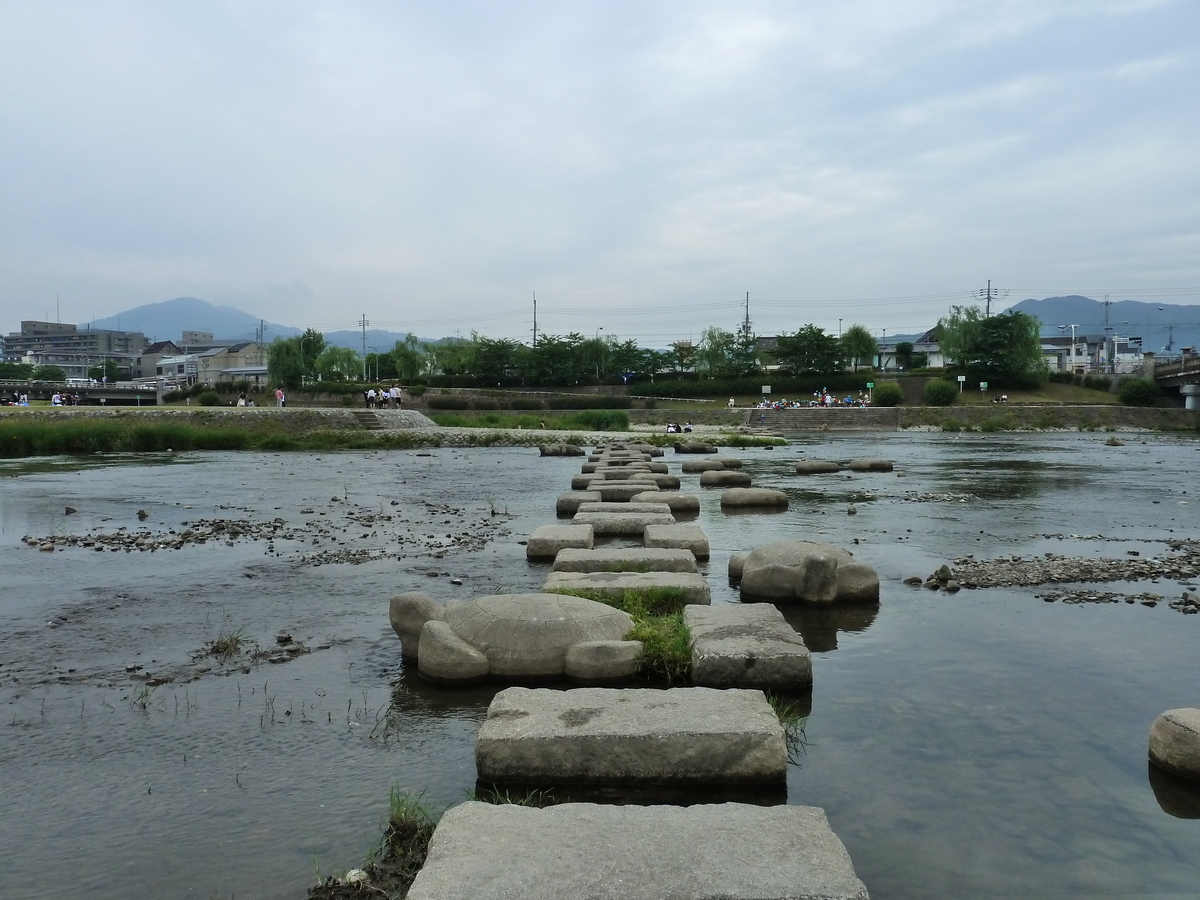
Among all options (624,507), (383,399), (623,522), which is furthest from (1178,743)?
(383,399)

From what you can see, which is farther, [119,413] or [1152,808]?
[119,413]

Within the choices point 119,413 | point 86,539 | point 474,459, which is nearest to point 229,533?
point 86,539

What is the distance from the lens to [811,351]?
86375 mm

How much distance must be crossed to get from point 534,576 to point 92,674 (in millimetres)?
4334

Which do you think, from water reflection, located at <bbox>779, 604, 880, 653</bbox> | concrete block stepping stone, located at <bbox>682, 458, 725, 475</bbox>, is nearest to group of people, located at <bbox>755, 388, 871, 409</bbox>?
concrete block stepping stone, located at <bbox>682, 458, 725, 475</bbox>

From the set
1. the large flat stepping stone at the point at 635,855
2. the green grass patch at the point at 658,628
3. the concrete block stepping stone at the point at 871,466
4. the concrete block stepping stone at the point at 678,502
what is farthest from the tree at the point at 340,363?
the large flat stepping stone at the point at 635,855

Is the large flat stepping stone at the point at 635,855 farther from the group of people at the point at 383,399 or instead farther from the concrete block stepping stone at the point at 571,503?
the group of people at the point at 383,399

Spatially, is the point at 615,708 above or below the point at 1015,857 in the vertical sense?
above

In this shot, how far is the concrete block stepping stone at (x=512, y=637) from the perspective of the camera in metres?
6.32

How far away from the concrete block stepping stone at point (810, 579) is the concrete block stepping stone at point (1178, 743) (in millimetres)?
3643

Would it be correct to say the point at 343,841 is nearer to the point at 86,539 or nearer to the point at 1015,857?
the point at 1015,857

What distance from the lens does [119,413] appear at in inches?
1779

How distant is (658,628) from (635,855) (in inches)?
133

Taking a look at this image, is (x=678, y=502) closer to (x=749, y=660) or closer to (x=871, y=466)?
(x=749, y=660)
